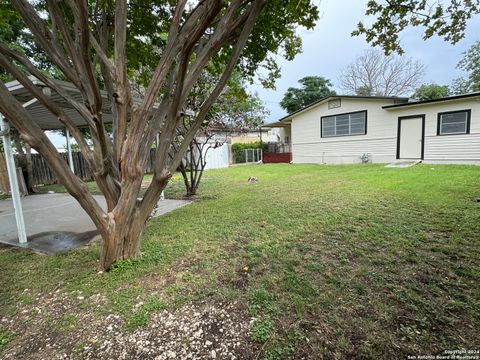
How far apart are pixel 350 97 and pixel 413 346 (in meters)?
13.3

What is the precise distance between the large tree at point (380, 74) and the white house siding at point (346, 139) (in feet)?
48.9

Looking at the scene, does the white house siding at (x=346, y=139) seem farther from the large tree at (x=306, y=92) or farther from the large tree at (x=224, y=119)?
the large tree at (x=306, y=92)

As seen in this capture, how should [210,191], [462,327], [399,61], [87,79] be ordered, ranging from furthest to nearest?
1. [399,61]
2. [210,191]
3. [87,79]
4. [462,327]

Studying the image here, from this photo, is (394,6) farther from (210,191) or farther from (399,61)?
(399,61)

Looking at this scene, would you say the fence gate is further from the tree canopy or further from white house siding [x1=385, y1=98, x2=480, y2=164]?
the tree canopy

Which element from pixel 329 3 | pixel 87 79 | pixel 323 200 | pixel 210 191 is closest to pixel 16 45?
pixel 210 191

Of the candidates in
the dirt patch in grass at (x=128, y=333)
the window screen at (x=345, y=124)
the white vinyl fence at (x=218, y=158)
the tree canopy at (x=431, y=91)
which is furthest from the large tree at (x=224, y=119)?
the tree canopy at (x=431, y=91)

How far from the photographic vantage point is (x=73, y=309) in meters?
2.18

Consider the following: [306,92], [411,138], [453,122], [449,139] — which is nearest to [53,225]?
[411,138]

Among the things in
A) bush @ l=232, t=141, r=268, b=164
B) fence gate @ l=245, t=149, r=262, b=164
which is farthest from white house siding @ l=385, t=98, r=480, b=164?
bush @ l=232, t=141, r=268, b=164

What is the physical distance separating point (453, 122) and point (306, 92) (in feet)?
51.7

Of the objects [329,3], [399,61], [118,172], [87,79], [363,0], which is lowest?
[118,172]

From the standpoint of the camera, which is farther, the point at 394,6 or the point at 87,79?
the point at 394,6

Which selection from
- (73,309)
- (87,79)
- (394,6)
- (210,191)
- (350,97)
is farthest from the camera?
(350,97)
